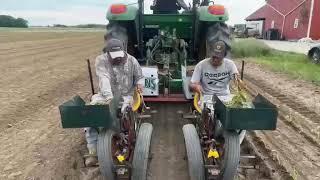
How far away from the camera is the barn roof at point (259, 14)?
3538 cm

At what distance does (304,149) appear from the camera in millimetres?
5246

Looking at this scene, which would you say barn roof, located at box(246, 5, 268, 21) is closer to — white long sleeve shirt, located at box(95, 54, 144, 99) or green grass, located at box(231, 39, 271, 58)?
green grass, located at box(231, 39, 271, 58)

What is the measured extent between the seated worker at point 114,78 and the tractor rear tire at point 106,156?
634mm

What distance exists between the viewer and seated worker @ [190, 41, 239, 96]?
502cm

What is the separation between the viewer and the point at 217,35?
691 centimetres

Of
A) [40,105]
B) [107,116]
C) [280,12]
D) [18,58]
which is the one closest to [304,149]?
[107,116]

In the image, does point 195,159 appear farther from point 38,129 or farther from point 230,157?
point 38,129

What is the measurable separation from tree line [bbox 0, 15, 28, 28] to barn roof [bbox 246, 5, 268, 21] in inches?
1866

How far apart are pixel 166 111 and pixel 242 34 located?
26544 millimetres

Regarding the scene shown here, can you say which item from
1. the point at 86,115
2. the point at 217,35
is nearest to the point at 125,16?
the point at 217,35

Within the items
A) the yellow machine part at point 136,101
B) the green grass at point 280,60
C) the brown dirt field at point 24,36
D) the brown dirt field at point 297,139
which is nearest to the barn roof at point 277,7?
the green grass at point 280,60

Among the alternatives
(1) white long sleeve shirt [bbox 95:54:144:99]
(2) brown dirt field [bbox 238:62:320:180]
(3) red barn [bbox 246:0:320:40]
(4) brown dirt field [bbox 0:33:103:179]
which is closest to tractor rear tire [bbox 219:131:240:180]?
(2) brown dirt field [bbox 238:62:320:180]

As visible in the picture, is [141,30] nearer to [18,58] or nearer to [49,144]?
[49,144]

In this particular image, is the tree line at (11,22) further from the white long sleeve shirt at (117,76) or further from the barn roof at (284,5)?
the white long sleeve shirt at (117,76)
